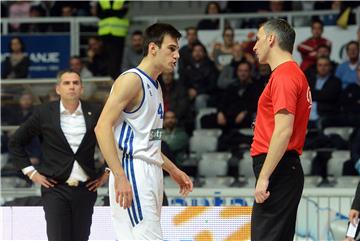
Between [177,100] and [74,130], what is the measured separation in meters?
6.53

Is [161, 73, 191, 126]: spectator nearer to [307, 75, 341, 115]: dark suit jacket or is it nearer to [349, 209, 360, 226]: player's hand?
[307, 75, 341, 115]: dark suit jacket

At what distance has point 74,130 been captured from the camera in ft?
29.4

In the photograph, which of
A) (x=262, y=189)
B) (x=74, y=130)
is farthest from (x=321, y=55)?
(x=262, y=189)

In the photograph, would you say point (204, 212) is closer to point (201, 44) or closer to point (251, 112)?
point (251, 112)

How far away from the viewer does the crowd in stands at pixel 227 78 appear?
15.0m

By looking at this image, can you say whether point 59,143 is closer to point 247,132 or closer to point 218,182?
point 218,182

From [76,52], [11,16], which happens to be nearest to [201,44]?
[76,52]

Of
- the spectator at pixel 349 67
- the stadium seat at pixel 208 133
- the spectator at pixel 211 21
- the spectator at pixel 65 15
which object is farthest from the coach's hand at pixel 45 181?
the spectator at pixel 65 15

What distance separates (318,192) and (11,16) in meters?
8.62

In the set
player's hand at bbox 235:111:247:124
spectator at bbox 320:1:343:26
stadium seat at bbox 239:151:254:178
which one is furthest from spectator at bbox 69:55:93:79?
spectator at bbox 320:1:343:26

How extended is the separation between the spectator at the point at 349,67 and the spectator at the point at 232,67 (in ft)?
4.65

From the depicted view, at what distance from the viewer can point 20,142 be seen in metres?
9.23

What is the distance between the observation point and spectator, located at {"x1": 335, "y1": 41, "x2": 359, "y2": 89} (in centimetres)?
1543

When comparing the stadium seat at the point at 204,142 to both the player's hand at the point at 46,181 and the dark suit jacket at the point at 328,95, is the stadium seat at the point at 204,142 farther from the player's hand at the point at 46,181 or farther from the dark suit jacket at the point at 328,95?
the player's hand at the point at 46,181
